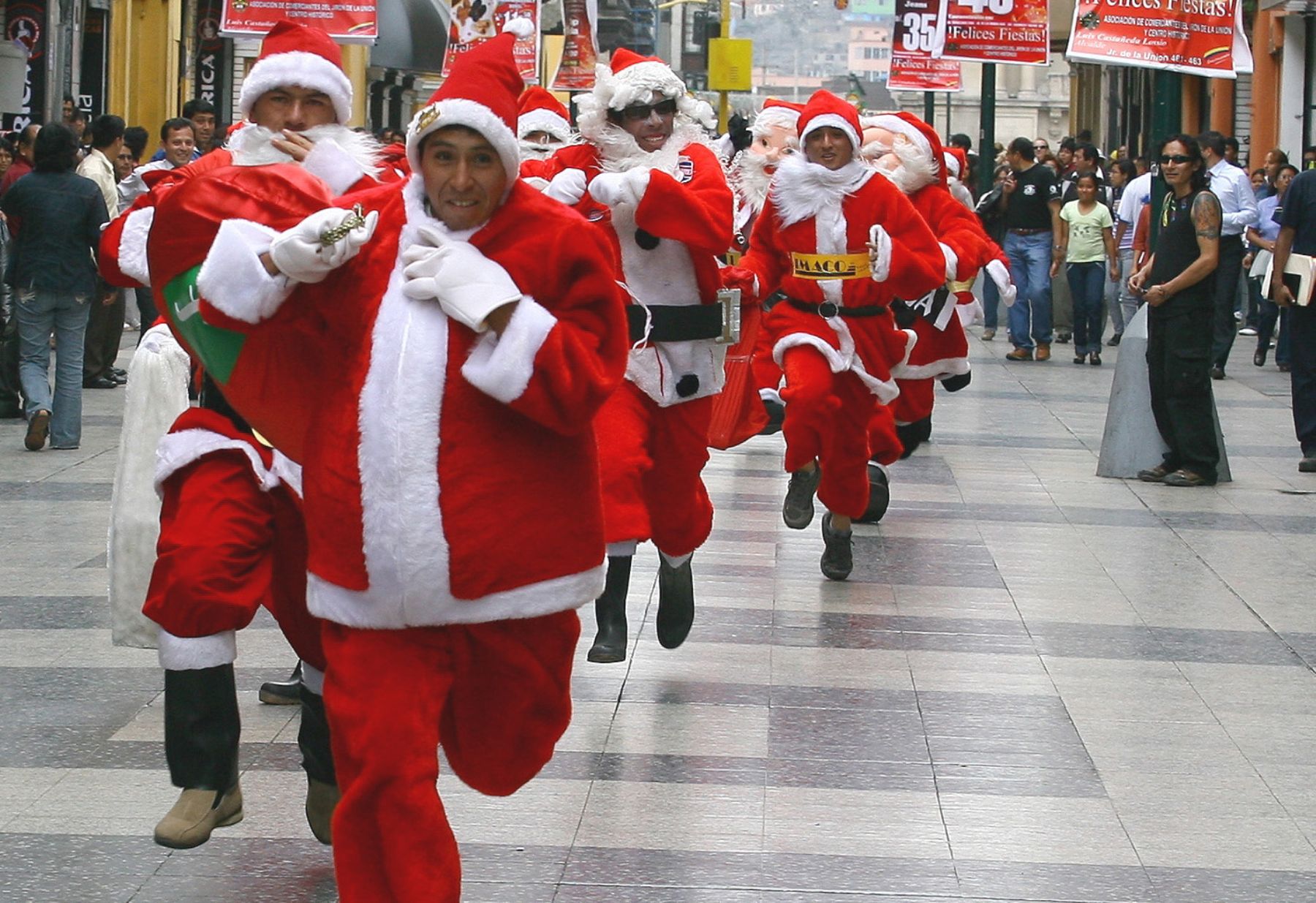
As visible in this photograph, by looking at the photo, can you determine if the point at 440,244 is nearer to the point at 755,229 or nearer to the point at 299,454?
the point at 299,454

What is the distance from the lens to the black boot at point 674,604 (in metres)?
7.04

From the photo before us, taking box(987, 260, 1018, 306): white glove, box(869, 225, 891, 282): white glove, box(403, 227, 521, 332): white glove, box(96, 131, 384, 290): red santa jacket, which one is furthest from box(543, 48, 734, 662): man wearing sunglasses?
box(987, 260, 1018, 306): white glove

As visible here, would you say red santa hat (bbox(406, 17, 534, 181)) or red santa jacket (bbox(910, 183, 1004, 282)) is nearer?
red santa hat (bbox(406, 17, 534, 181))

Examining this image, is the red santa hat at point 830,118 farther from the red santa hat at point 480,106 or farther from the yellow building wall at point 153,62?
the yellow building wall at point 153,62

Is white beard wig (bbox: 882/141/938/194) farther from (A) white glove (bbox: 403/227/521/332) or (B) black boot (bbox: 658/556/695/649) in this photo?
(A) white glove (bbox: 403/227/521/332)

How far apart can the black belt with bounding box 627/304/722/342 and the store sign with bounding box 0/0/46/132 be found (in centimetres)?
1793

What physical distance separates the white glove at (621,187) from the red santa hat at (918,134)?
13.3 feet

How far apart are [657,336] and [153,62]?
28.3 metres

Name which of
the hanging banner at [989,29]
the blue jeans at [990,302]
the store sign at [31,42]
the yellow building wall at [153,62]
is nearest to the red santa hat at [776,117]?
the blue jeans at [990,302]

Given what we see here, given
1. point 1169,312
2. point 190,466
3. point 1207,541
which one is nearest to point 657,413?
point 190,466

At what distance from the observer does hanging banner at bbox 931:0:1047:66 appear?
882 inches

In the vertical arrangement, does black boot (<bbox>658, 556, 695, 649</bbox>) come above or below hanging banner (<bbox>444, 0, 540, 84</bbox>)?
below

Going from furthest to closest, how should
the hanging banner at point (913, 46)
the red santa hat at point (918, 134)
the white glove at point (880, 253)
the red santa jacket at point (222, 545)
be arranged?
the hanging banner at point (913, 46), the red santa hat at point (918, 134), the white glove at point (880, 253), the red santa jacket at point (222, 545)

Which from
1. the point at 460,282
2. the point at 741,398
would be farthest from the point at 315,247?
the point at 741,398
